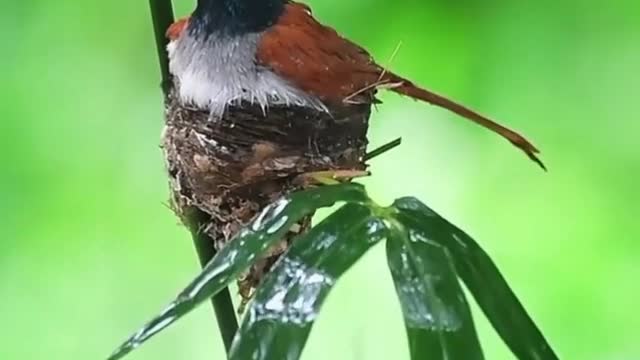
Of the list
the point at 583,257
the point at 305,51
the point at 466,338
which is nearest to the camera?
the point at 466,338

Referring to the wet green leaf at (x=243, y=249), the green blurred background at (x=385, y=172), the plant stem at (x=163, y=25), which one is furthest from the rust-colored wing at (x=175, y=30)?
the green blurred background at (x=385, y=172)

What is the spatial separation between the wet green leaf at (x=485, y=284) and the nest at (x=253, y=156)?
21 cm

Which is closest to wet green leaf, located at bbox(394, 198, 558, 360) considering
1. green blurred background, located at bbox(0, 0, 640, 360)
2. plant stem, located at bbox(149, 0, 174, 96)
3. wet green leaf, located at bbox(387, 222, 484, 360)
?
wet green leaf, located at bbox(387, 222, 484, 360)

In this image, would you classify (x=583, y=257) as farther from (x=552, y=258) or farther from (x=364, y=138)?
(x=364, y=138)


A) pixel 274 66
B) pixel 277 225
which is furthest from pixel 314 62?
pixel 277 225

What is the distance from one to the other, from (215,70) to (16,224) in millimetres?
557

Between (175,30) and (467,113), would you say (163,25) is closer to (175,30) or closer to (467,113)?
(175,30)

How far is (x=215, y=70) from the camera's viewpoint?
0.89m

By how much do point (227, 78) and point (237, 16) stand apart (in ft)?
0.17

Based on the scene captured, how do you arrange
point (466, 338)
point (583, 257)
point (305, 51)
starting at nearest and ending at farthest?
point (466, 338) → point (305, 51) → point (583, 257)

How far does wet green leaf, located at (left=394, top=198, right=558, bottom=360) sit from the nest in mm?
206

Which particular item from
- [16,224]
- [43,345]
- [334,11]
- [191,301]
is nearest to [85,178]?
[16,224]

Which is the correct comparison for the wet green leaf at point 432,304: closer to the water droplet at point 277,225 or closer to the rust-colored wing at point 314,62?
the water droplet at point 277,225

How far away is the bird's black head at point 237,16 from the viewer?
90 cm
